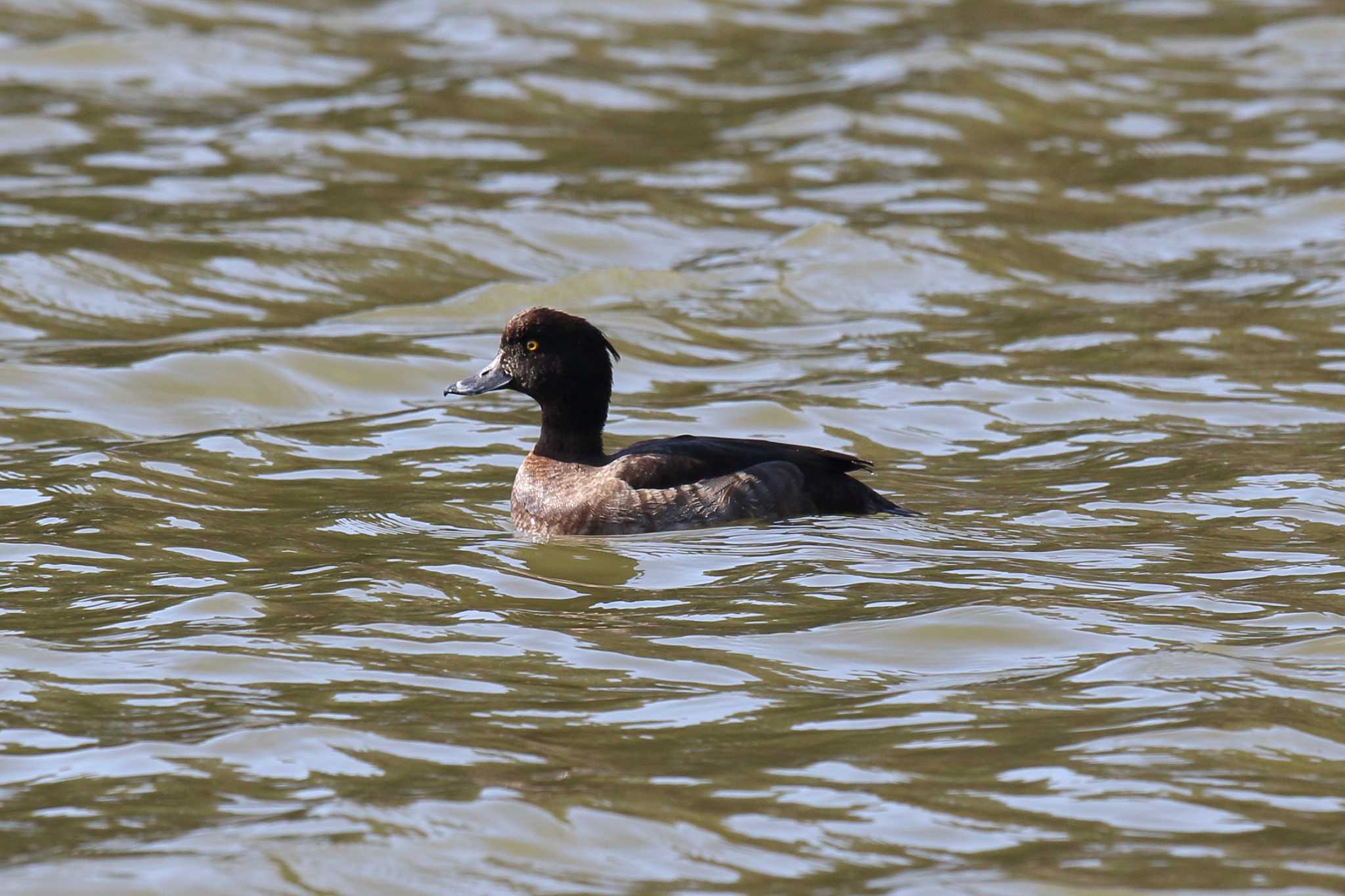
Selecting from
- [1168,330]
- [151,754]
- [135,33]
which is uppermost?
[135,33]

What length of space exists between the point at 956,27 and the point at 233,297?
961 cm

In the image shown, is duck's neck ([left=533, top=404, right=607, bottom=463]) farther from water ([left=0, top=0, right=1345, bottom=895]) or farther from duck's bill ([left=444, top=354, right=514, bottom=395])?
water ([left=0, top=0, right=1345, bottom=895])

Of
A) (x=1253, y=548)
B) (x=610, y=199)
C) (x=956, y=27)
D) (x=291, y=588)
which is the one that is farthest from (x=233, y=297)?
(x=956, y=27)

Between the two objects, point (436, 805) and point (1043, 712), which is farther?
point (1043, 712)

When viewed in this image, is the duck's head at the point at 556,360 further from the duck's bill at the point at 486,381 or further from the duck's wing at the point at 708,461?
the duck's wing at the point at 708,461

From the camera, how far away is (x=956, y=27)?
2017 cm

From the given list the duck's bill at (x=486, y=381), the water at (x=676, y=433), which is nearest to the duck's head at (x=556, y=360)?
the duck's bill at (x=486, y=381)

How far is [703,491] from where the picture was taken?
8.52m

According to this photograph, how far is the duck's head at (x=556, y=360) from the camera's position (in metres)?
9.04

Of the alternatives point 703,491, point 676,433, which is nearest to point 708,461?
point 703,491

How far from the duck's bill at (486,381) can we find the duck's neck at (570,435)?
0.22m

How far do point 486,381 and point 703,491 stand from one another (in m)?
1.29

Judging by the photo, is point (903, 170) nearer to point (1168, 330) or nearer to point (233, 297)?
point (1168, 330)

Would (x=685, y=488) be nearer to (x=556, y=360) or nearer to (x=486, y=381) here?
(x=556, y=360)
